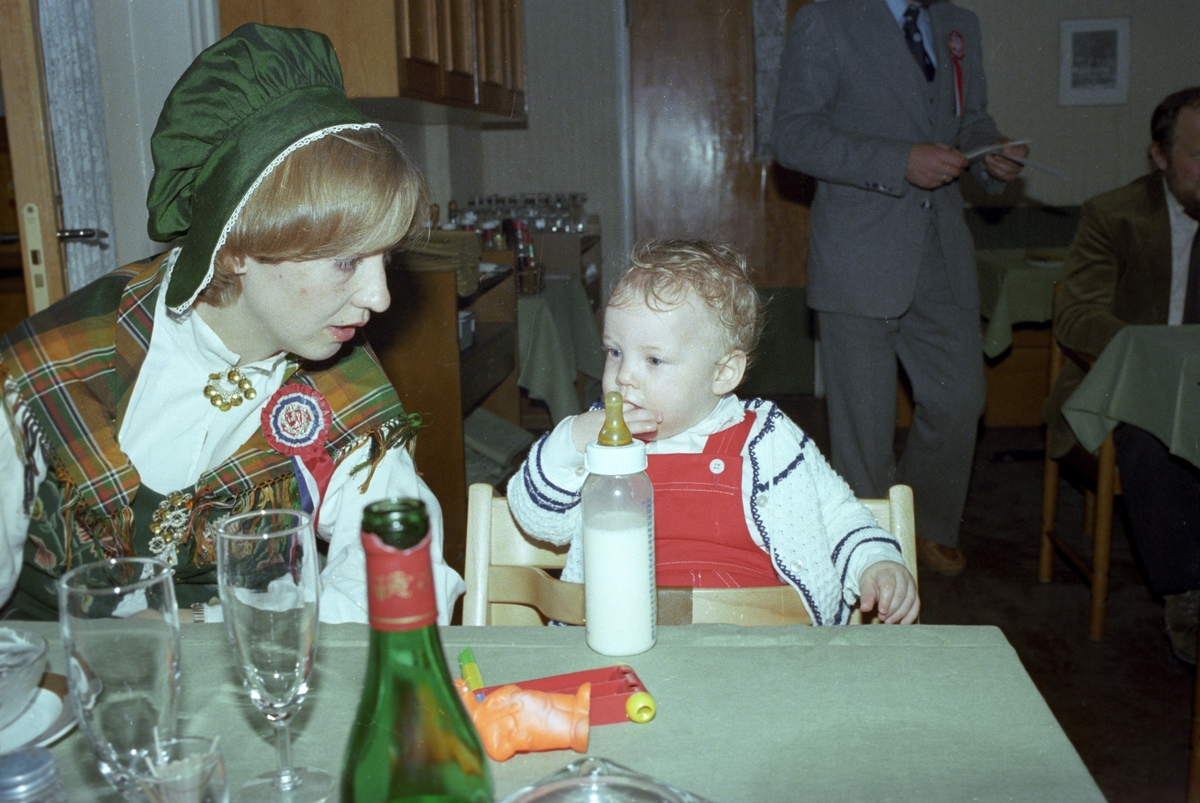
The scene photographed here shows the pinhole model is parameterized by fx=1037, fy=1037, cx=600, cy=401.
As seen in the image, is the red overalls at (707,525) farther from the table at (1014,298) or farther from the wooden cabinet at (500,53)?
the table at (1014,298)

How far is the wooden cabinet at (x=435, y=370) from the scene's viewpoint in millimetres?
2406

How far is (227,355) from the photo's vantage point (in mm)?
1169

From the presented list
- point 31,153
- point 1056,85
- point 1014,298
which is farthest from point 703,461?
point 1056,85

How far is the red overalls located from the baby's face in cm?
7

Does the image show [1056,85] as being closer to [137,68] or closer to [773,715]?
[137,68]

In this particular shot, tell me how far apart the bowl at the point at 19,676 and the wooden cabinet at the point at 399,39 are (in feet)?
6.37

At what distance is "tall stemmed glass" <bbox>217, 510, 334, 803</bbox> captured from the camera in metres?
0.58

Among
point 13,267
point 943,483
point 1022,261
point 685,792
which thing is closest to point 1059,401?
point 943,483

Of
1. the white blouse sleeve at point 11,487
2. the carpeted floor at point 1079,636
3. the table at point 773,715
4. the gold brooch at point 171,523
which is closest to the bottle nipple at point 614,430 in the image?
the table at point 773,715

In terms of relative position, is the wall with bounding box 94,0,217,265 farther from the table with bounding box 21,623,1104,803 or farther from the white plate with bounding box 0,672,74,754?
the white plate with bounding box 0,672,74,754

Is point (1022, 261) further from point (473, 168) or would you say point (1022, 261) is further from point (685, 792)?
point (685, 792)

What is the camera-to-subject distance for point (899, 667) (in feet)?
2.43

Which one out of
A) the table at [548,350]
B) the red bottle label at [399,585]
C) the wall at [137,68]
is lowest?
the table at [548,350]

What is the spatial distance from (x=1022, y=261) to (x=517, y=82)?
2002 millimetres
